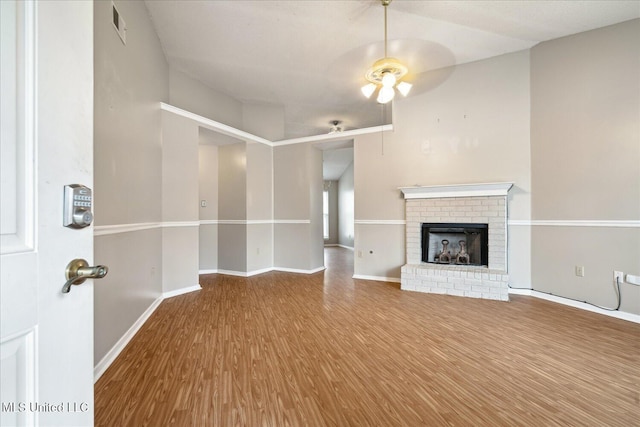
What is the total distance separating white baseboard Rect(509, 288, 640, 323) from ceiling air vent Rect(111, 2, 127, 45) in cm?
531

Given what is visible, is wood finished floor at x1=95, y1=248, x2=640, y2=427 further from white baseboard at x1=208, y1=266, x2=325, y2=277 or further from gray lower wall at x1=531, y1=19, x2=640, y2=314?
white baseboard at x1=208, y1=266, x2=325, y2=277

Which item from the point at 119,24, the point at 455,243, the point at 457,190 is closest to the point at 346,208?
the point at 455,243

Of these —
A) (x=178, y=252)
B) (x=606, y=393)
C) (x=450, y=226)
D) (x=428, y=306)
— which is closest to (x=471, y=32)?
(x=450, y=226)

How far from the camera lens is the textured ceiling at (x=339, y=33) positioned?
Answer: 9.75ft

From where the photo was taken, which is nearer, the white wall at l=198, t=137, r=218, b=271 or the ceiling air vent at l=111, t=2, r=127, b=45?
the ceiling air vent at l=111, t=2, r=127, b=45

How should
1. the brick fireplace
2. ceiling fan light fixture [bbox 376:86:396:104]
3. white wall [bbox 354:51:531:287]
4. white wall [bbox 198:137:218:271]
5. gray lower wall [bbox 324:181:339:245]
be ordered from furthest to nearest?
gray lower wall [bbox 324:181:339:245] → white wall [bbox 198:137:218:271] → white wall [bbox 354:51:531:287] → the brick fireplace → ceiling fan light fixture [bbox 376:86:396:104]

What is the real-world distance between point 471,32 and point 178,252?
15.8 ft

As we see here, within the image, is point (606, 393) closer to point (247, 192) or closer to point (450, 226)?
point (450, 226)

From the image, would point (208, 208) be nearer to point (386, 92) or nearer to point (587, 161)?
point (386, 92)

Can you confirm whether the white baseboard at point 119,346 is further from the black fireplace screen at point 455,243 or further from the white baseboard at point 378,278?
the black fireplace screen at point 455,243

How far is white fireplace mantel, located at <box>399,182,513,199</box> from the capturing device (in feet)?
12.1

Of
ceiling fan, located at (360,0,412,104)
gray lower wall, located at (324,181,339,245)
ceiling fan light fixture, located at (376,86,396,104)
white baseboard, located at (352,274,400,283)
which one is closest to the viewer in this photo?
ceiling fan, located at (360,0,412,104)

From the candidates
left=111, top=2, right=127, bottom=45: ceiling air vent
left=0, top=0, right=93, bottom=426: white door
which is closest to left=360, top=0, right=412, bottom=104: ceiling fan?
left=111, top=2, right=127, bottom=45: ceiling air vent

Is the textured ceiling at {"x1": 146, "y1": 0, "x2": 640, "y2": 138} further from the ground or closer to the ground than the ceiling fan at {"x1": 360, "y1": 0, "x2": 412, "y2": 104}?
further from the ground
